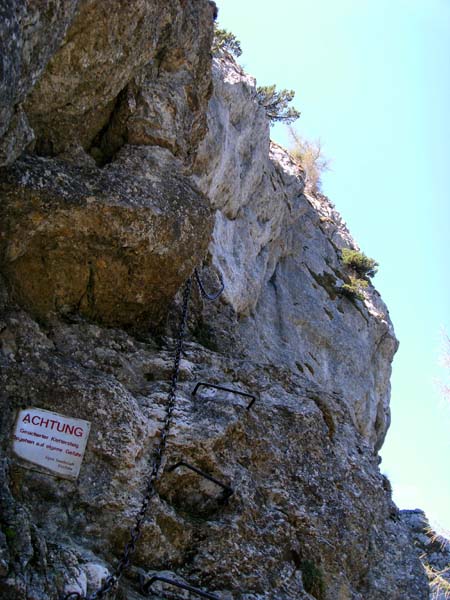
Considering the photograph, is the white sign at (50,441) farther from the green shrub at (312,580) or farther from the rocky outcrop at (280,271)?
the rocky outcrop at (280,271)

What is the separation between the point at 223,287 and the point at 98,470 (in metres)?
6.16

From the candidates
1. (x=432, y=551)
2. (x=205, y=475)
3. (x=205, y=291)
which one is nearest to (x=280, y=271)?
(x=205, y=291)

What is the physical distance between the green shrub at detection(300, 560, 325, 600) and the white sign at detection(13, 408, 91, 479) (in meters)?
3.05

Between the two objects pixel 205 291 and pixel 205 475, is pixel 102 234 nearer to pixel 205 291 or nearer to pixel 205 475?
pixel 205 475

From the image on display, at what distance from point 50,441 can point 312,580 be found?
3562 mm

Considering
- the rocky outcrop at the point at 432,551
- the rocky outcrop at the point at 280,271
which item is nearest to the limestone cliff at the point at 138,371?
the rocky outcrop at the point at 280,271

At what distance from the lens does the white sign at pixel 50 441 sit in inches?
297

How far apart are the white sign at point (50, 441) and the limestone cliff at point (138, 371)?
97mm

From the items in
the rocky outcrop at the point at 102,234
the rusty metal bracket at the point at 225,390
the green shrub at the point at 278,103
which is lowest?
the rusty metal bracket at the point at 225,390

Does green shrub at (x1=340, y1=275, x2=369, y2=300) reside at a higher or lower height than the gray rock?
higher

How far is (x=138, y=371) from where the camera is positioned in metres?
9.60

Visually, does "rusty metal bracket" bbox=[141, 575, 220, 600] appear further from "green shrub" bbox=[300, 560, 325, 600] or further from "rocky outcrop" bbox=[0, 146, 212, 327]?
"rocky outcrop" bbox=[0, 146, 212, 327]

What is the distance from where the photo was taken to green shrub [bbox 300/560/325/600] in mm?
8422

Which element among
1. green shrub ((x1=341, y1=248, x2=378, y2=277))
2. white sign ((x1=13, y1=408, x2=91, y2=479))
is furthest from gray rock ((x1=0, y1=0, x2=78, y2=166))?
green shrub ((x1=341, y1=248, x2=378, y2=277))
